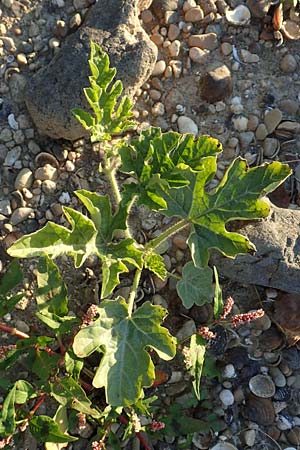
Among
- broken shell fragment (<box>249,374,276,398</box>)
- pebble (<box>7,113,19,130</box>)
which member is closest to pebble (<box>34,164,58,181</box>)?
pebble (<box>7,113,19,130</box>)

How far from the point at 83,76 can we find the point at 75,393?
146 cm

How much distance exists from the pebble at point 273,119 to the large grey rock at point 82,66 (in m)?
0.68

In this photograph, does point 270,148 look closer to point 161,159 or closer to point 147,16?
point 147,16

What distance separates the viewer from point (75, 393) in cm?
281

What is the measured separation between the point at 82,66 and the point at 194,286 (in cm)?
117

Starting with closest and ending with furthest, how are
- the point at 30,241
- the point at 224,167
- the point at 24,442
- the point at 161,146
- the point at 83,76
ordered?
the point at 30,241, the point at 161,146, the point at 24,442, the point at 83,76, the point at 224,167

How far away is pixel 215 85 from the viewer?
3.56 metres

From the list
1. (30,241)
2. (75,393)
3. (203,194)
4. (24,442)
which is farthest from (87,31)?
(24,442)

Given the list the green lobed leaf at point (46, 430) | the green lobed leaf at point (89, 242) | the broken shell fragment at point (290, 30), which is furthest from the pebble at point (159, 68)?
the green lobed leaf at point (46, 430)

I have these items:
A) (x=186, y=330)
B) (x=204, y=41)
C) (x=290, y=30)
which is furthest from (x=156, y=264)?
(x=290, y=30)

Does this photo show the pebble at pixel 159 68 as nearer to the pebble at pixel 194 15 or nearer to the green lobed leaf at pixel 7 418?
the pebble at pixel 194 15

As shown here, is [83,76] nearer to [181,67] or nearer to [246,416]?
[181,67]

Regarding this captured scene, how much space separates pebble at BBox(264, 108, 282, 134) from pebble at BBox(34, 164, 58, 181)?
113 centimetres

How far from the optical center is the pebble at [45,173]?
10.9 ft
